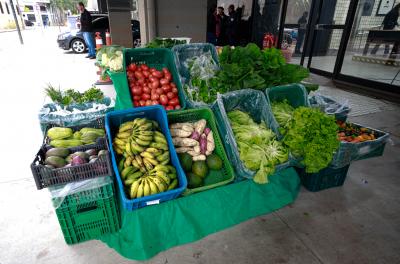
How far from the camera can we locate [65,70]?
794 cm

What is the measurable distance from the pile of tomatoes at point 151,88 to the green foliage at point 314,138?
138 centimetres

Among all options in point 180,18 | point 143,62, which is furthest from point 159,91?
A: point 180,18

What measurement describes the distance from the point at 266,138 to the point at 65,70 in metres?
7.72

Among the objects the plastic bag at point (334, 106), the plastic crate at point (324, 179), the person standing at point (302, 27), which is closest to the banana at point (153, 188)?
the plastic crate at point (324, 179)

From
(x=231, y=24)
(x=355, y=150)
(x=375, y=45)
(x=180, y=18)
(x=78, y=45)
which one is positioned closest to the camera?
(x=355, y=150)

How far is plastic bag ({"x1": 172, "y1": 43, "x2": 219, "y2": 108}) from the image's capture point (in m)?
2.94

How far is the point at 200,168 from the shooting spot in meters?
2.29

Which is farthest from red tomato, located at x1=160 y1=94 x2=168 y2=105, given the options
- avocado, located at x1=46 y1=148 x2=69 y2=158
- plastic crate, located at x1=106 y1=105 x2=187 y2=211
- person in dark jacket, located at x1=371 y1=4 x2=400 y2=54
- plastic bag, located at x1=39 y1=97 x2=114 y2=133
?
person in dark jacket, located at x1=371 y1=4 x2=400 y2=54

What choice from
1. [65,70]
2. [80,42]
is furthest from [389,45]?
[80,42]

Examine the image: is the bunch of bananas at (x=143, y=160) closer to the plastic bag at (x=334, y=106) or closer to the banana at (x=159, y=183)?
the banana at (x=159, y=183)

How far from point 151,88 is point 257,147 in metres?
1.49

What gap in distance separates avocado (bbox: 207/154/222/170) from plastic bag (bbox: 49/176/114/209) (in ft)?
3.03

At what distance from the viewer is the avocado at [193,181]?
222cm

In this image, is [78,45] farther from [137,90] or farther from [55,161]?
[55,161]
